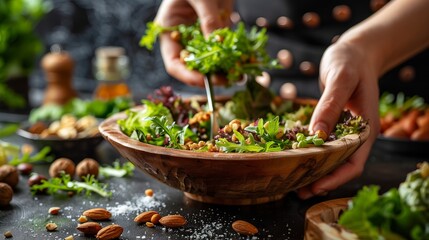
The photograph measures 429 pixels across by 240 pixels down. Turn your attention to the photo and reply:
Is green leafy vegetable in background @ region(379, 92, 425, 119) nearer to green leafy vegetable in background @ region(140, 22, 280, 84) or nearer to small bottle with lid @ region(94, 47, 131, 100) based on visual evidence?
green leafy vegetable in background @ region(140, 22, 280, 84)

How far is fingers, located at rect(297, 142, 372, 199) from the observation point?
1236 millimetres

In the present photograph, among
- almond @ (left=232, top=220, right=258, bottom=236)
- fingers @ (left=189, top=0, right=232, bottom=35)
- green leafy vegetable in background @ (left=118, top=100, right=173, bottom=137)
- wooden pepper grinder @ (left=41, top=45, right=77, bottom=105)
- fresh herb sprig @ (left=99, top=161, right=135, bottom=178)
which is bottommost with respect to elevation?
wooden pepper grinder @ (left=41, top=45, right=77, bottom=105)

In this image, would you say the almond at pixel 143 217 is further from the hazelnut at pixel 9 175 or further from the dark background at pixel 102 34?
the dark background at pixel 102 34

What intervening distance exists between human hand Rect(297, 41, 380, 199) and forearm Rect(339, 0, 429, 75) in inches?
3.6

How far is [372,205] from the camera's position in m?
0.77

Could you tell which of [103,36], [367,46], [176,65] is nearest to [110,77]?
[103,36]

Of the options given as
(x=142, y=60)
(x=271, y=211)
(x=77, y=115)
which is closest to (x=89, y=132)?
(x=77, y=115)

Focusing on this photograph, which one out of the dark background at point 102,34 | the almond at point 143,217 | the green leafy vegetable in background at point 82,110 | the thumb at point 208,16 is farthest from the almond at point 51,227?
the dark background at point 102,34

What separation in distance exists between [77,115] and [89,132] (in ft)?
0.97

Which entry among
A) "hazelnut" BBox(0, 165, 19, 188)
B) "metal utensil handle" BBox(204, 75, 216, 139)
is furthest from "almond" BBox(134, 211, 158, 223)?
"hazelnut" BBox(0, 165, 19, 188)

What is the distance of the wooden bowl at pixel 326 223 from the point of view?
83 cm

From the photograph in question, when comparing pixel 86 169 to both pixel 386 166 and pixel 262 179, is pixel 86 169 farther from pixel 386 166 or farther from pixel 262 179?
pixel 386 166

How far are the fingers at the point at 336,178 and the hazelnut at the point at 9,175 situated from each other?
0.65m

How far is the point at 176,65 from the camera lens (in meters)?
1.53
